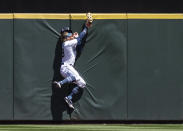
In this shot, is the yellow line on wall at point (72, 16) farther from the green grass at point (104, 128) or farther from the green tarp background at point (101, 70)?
the green grass at point (104, 128)

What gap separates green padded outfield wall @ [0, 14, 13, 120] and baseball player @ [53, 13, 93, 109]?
44.3 inches

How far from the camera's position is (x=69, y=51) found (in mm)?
14320

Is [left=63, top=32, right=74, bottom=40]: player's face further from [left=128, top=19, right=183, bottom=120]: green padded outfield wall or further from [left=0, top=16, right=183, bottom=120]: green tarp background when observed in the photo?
[left=128, top=19, right=183, bottom=120]: green padded outfield wall

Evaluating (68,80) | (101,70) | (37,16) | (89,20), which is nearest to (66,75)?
(68,80)

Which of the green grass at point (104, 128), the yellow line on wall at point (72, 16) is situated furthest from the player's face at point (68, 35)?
the green grass at point (104, 128)

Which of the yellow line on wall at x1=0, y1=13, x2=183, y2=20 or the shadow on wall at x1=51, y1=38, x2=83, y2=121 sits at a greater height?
the yellow line on wall at x1=0, y1=13, x2=183, y2=20

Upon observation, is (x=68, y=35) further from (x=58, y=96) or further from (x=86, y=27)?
(x=58, y=96)

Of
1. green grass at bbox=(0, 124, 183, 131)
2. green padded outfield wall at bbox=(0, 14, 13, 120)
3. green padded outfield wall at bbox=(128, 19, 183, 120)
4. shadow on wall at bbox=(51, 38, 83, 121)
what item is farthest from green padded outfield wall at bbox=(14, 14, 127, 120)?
green grass at bbox=(0, 124, 183, 131)

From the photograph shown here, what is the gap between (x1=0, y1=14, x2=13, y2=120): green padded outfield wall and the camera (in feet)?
46.9

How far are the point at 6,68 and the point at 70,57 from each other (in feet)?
5.06

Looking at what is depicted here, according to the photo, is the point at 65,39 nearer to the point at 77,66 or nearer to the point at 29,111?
the point at 77,66
